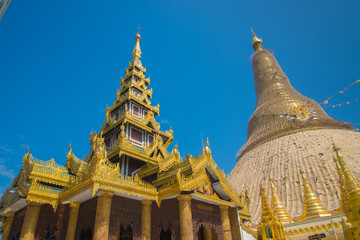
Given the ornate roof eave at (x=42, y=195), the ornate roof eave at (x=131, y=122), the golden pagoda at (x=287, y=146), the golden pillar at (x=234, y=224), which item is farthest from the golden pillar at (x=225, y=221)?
the golden pagoda at (x=287, y=146)

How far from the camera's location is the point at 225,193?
14.8 metres

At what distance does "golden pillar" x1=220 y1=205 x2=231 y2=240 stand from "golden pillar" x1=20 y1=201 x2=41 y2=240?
33.0 ft

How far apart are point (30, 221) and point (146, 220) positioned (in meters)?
5.65

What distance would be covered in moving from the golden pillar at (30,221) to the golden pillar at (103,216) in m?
3.92

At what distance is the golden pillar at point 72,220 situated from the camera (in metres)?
11.6

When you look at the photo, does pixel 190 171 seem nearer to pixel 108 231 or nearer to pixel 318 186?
pixel 108 231

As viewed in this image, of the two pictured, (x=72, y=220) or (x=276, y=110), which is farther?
(x=276, y=110)

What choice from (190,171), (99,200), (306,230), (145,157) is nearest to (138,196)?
(99,200)

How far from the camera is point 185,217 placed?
37.9 ft

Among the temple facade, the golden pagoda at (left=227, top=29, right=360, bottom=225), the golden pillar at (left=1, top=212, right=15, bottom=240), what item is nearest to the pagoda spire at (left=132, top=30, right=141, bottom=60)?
the temple facade

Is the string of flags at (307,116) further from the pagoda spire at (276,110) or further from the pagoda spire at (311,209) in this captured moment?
the pagoda spire at (311,209)

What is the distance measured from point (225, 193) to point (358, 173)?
2117 centimetres

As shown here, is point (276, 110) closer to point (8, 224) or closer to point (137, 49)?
point (137, 49)

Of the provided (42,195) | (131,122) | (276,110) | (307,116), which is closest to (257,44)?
(276,110)
